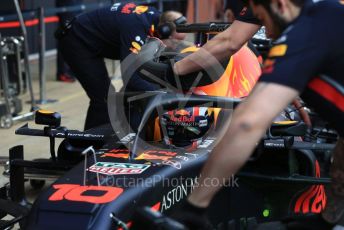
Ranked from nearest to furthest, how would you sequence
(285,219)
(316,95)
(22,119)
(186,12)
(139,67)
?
(316,95), (285,219), (139,67), (22,119), (186,12)

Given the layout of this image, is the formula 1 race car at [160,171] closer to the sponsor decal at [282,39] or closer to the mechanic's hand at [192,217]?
the mechanic's hand at [192,217]

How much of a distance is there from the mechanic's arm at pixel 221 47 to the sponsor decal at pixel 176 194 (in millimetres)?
577

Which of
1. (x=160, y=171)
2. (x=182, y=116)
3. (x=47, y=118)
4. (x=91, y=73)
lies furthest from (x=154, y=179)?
(x=91, y=73)

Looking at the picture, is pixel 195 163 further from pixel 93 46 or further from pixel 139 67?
pixel 93 46

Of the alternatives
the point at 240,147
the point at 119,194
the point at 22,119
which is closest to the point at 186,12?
the point at 22,119

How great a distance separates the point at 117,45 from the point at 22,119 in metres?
2.19

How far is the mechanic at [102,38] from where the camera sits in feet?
18.6

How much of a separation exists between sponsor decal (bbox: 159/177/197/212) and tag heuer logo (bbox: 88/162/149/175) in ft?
0.60

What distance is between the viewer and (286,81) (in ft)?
7.24

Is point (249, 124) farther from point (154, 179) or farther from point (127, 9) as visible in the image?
point (127, 9)

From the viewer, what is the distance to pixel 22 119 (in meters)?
7.72

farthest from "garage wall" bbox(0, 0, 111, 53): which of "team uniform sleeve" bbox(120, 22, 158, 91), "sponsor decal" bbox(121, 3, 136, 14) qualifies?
"team uniform sleeve" bbox(120, 22, 158, 91)

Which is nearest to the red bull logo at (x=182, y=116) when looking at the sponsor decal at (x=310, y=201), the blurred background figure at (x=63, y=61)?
the sponsor decal at (x=310, y=201)

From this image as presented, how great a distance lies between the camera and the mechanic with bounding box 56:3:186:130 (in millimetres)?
5672
